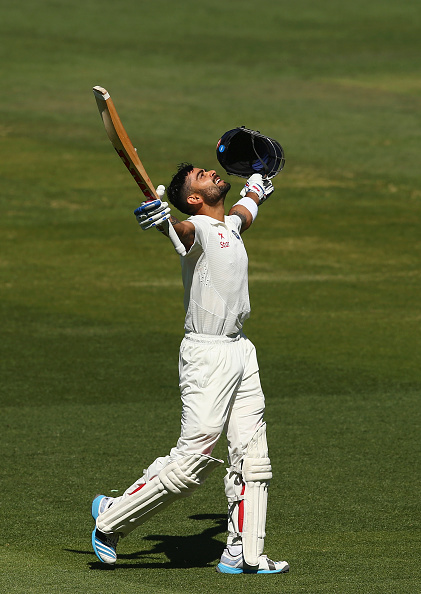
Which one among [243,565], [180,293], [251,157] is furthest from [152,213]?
[180,293]

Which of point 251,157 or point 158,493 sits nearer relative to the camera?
point 158,493

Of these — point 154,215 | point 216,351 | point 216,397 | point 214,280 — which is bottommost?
point 216,397

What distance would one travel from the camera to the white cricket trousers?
18.9 feet

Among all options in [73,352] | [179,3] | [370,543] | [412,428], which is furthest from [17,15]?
[370,543]

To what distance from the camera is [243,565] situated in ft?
19.2

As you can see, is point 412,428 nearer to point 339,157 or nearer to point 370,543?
point 370,543

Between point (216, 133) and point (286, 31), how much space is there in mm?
14472

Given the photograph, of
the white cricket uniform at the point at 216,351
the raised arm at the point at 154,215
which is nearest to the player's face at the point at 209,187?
the white cricket uniform at the point at 216,351

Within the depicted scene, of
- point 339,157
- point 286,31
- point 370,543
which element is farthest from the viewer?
point 286,31

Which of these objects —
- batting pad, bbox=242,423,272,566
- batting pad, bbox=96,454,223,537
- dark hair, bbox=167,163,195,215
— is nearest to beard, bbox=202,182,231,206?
dark hair, bbox=167,163,195,215

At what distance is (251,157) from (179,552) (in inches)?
100

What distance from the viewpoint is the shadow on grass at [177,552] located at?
5.94 m

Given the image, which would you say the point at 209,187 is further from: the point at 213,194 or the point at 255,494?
the point at 255,494

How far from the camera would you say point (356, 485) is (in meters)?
7.46
